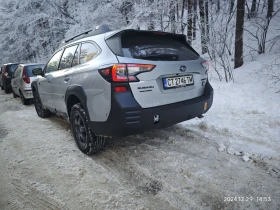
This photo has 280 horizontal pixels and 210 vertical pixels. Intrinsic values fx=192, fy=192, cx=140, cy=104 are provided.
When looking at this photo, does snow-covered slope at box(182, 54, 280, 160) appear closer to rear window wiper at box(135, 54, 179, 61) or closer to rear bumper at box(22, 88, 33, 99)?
rear window wiper at box(135, 54, 179, 61)

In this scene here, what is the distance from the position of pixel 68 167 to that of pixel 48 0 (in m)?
15.4

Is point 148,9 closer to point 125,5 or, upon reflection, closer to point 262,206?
point 125,5

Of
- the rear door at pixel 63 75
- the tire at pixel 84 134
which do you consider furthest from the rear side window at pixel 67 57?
the tire at pixel 84 134

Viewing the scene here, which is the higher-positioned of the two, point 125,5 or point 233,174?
point 125,5

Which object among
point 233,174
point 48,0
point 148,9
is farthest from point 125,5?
point 233,174

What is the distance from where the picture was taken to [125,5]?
11477mm

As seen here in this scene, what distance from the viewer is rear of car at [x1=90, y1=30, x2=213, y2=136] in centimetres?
217

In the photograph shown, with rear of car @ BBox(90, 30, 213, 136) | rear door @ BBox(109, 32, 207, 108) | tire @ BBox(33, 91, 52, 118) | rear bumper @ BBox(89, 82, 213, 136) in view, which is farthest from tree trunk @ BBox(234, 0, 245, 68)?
tire @ BBox(33, 91, 52, 118)

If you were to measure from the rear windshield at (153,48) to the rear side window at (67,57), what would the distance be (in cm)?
117

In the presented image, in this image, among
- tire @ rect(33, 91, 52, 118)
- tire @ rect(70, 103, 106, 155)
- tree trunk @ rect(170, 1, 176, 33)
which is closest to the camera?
tire @ rect(70, 103, 106, 155)

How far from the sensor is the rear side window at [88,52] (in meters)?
2.59
